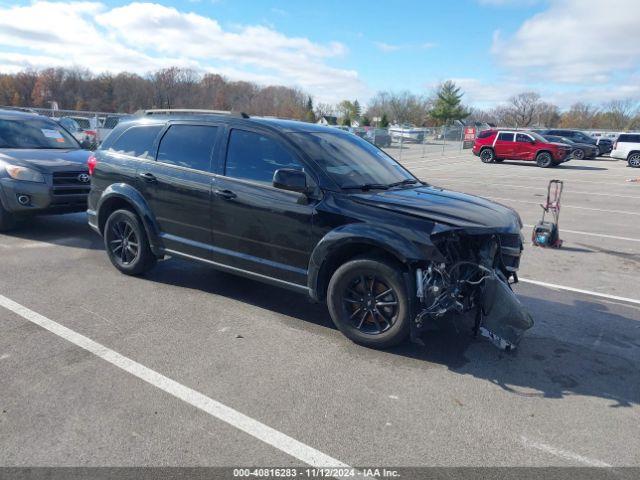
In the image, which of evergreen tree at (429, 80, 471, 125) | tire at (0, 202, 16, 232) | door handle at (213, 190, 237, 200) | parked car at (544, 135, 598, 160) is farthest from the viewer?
evergreen tree at (429, 80, 471, 125)

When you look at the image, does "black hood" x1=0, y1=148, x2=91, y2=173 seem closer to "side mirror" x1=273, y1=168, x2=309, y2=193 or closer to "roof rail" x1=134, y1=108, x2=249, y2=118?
"roof rail" x1=134, y1=108, x2=249, y2=118

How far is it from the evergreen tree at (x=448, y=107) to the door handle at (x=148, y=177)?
7903 cm

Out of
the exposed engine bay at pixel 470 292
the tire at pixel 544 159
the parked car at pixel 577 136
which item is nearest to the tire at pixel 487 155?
the tire at pixel 544 159

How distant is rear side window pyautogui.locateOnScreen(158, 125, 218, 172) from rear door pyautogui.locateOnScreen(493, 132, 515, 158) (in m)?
25.7

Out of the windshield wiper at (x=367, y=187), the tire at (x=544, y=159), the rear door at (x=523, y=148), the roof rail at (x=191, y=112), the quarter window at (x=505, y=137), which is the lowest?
the windshield wiper at (x=367, y=187)

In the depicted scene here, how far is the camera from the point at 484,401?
3434 millimetres

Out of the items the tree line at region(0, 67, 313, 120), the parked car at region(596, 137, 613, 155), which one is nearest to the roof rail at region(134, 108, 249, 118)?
the parked car at region(596, 137, 613, 155)

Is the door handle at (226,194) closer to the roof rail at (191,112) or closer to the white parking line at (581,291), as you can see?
the roof rail at (191,112)

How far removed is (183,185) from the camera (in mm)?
5160

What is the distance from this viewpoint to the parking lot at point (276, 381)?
2.86 m

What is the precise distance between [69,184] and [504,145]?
25.3 metres

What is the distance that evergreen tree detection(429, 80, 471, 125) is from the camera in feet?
260

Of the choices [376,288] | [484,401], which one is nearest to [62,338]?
[376,288]

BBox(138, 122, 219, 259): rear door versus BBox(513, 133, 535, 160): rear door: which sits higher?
BBox(513, 133, 535, 160): rear door
